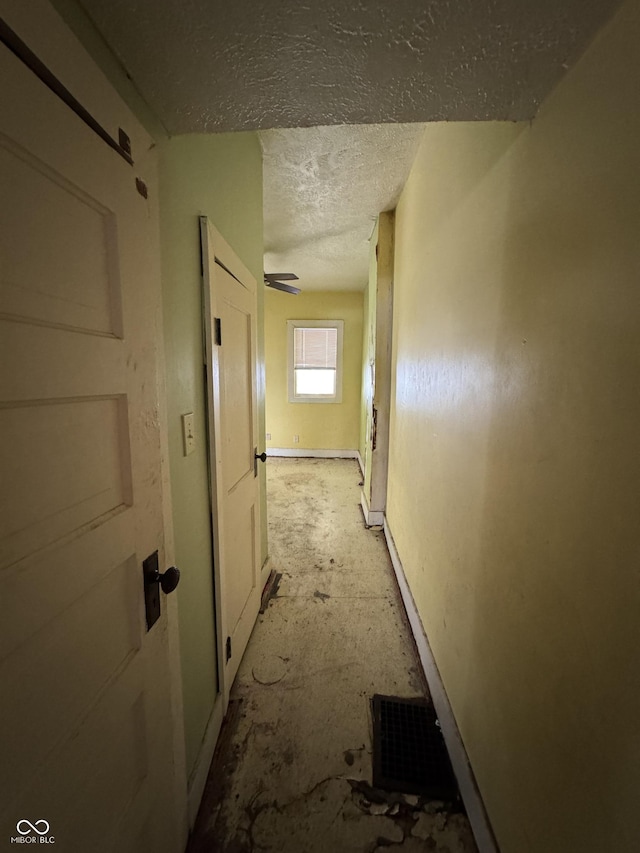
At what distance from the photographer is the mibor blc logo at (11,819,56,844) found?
418mm

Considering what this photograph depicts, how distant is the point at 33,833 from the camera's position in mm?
438

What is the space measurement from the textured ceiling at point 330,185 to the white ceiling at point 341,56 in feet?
4.18

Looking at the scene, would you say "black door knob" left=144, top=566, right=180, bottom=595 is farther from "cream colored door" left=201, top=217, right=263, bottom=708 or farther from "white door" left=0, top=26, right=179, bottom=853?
"cream colored door" left=201, top=217, right=263, bottom=708

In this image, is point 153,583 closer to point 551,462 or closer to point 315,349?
point 551,462

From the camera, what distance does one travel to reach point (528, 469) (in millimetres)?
845

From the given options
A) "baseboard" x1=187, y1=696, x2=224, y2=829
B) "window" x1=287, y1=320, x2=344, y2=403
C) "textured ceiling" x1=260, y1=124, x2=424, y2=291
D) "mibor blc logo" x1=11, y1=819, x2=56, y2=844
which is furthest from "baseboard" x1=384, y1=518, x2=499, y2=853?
"window" x1=287, y1=320, x2=344, y2=403

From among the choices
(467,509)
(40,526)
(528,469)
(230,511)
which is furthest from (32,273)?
(467,509)

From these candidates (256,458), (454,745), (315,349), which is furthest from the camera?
(315,349)

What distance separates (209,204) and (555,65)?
1.02 metres

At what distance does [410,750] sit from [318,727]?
0.37 m

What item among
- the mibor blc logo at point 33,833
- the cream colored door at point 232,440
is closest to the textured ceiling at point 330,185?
the cream colored door at point 232,440

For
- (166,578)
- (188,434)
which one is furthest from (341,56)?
(166,578)

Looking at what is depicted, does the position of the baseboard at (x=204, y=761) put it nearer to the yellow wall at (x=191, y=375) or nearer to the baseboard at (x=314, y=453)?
the yellow wall at (x=191, y=375)

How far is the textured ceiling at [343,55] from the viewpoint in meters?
0.55
